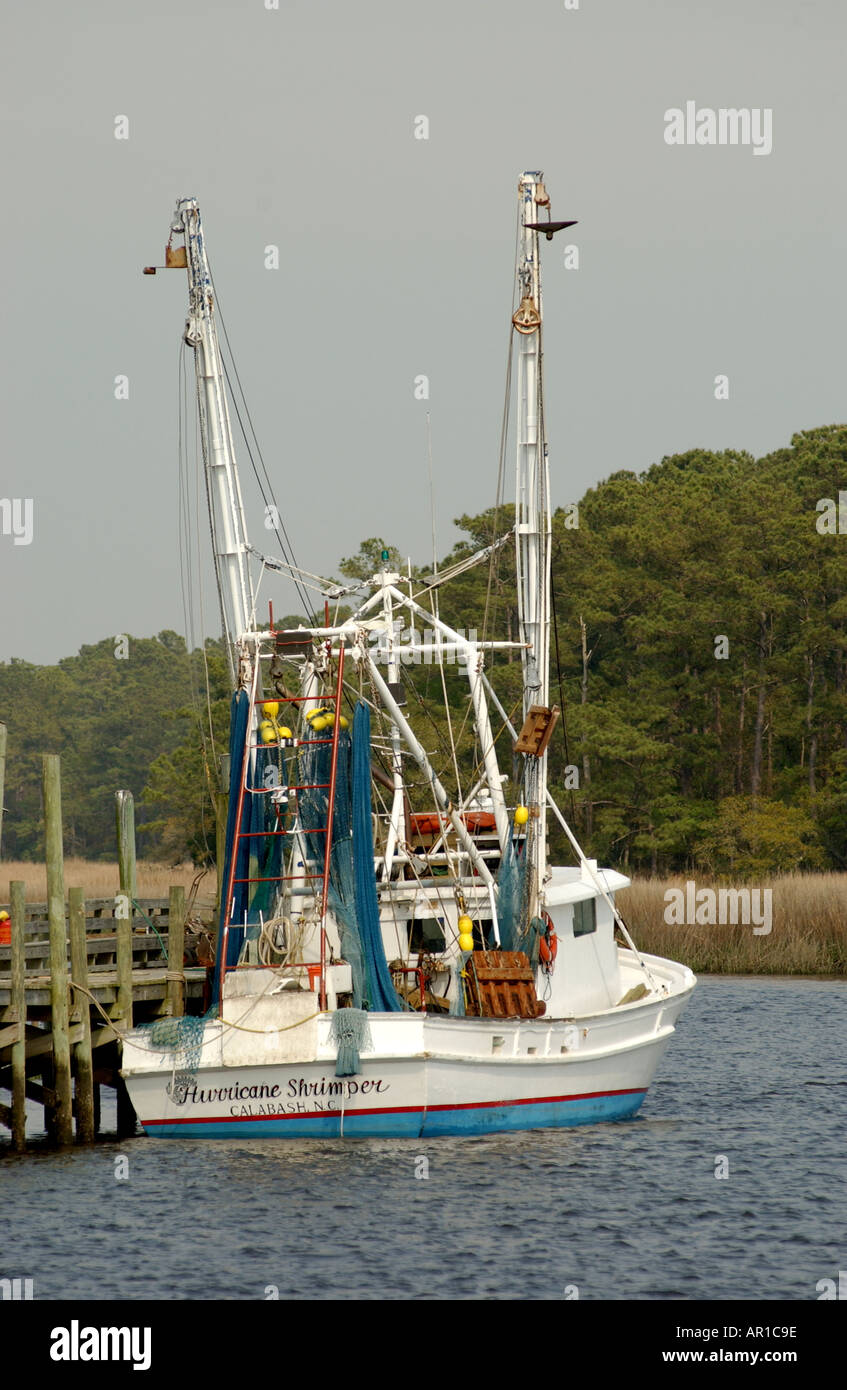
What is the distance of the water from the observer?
20406 mm

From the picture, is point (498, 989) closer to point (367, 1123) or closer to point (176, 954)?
point (367, 1123)

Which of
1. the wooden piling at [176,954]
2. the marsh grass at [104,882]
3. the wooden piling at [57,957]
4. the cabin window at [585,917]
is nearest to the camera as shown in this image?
the wooden piling at [57,957]

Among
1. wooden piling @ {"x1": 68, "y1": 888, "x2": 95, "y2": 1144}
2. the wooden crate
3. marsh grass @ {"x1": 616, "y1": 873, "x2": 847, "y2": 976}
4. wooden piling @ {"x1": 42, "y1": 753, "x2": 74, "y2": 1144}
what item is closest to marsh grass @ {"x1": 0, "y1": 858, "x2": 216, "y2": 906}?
marsh grass @ {"x1": 616, "y1": 873, "x2": 847, "y2": 976}

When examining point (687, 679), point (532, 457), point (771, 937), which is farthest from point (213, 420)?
point (687, 679)

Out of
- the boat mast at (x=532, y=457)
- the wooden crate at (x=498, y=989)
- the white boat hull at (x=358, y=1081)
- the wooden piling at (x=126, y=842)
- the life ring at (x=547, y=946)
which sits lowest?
the white boat hull at (x=358, y=1081)

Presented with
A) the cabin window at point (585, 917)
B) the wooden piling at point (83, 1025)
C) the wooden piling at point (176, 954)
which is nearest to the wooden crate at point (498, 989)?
the cabin window at point (585, 917)

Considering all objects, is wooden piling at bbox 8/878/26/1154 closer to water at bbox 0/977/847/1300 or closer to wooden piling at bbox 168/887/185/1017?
water at bbox 0/977/847/1300

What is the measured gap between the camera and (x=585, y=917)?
29766 mm

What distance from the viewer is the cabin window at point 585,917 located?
29594mm

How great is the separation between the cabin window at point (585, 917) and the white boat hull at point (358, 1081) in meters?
2.87

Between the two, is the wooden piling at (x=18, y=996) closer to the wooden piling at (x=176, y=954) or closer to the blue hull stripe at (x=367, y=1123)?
the blue hull stripe at (x=367, y=1123)

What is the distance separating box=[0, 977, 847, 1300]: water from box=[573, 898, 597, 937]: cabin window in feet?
9.43

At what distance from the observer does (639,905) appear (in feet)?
162

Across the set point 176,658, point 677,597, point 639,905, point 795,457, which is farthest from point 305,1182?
point 176,658
